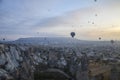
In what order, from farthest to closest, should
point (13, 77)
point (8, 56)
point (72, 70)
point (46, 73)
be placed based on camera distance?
point (72, 70)
point (46, 73)
point (8, 56)
point (13, 77)

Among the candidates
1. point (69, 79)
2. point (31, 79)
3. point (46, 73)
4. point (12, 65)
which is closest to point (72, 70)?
point (69, 79)

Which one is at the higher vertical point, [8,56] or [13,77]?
[8,56]

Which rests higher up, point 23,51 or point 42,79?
point 23,51

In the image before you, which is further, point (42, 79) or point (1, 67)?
point (42, 79)

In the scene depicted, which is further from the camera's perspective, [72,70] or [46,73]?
[72,70]

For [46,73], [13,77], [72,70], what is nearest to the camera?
[13,77]

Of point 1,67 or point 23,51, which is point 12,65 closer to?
point 1,67

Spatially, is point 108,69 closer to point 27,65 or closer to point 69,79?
point 69,79

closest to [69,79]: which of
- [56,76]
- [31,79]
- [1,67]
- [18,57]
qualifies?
[56,76]

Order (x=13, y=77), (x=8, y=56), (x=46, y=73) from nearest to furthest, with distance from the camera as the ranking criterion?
(x=13, y=77), (x=8, y=56), (x=46, y=73)
